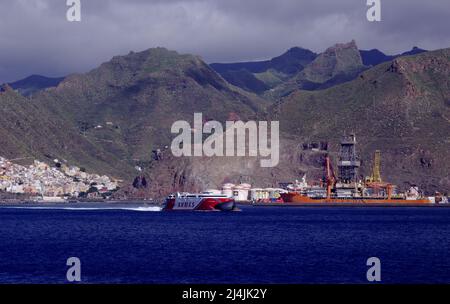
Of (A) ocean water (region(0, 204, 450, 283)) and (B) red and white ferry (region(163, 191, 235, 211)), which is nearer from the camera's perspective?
(A) ocean water (region(0, 204, 450, 283))

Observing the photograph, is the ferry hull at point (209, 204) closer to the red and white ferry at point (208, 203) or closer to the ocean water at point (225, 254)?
the red and white ferry at point (208, 203)

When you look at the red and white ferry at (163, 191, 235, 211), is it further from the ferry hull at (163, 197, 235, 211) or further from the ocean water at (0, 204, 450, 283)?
the ocean water at (0, 204, 450, 283)

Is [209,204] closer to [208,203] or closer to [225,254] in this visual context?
[208,203]

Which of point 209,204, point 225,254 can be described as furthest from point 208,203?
point 225,254

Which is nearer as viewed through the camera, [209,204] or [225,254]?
[225,254]

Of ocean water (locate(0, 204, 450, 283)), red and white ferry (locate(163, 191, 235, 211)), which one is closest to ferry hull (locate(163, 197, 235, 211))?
red and white ferry (locate(163, 191, 235, 211))

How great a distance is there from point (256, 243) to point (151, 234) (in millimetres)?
19906

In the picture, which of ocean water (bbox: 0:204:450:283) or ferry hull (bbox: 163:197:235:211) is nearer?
ocean water (bbox: 0:204:450:283)

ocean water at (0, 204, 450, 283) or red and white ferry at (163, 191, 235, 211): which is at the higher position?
red and white ferry at (163, 191, 235, 211)

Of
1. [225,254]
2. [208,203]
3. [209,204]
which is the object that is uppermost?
[208,203]

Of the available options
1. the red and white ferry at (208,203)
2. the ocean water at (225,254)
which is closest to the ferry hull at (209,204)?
the red and white ferry at (208,203)
